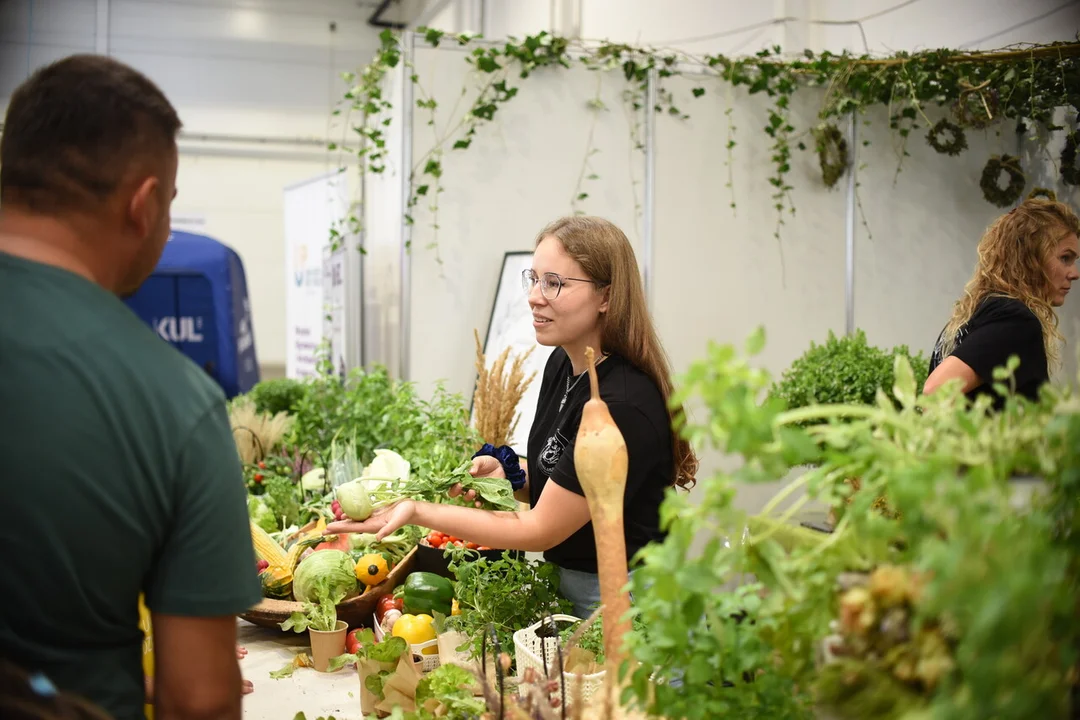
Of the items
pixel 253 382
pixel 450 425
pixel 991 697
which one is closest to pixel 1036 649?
pixel 991 697

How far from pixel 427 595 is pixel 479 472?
0.31 meters

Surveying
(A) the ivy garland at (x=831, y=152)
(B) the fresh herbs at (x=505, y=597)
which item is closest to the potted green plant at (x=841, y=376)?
(A) the ivy garland at (x=831, y=152)

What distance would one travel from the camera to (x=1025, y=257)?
279 centimetres

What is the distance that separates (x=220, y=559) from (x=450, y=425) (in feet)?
5.81

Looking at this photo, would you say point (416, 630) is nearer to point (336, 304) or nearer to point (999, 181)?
point (336, 304)

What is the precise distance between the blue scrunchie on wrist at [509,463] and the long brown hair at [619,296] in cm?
40

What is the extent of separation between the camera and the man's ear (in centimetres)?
107

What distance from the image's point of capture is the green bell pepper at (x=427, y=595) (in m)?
2.05

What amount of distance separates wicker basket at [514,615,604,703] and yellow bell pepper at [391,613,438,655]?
0.37 meters

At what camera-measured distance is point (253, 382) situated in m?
5.98

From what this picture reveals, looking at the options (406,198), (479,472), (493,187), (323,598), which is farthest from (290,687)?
(493,187)

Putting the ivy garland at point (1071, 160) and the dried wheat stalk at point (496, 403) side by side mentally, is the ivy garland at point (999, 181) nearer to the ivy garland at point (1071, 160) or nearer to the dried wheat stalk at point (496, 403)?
the ivy garland at point (1071, 160)

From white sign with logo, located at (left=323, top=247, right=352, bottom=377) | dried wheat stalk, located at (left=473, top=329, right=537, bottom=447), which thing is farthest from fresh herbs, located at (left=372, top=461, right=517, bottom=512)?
white sign with logo, located at (left=323, top=247, right=352, bottom=377)

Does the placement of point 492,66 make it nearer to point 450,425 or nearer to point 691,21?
point 691,21
